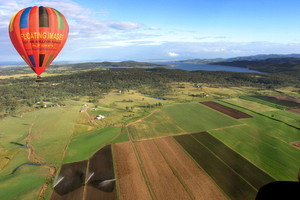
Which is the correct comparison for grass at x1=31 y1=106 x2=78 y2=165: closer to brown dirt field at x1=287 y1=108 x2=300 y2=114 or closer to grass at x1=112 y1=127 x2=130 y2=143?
grass at x1=112 y1=127 x2=130 y2=143

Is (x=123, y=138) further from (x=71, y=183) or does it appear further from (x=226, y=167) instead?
(x=226, y=167)

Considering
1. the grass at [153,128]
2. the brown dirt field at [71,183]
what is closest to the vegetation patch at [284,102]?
the grass at [153,128]

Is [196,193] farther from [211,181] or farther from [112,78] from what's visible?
[112,78]

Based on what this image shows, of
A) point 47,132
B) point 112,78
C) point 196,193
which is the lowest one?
point 196,193

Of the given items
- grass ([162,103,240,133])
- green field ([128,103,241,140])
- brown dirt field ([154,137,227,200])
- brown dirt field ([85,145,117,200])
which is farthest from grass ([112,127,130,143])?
grass ([162,103,240,133])

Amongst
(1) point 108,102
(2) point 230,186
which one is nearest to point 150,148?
(2) point 230,186

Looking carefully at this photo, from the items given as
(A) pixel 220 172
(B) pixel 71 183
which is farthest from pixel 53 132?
(A) pixel 220 172
